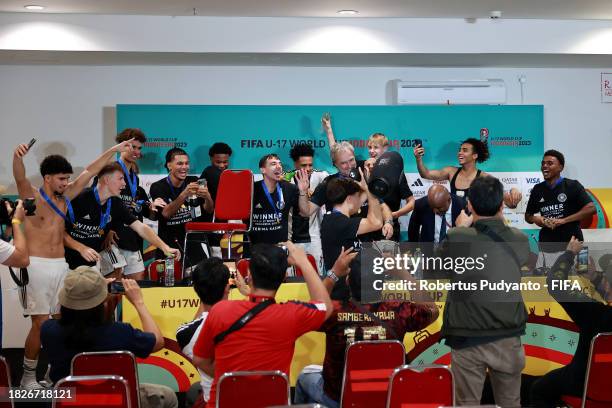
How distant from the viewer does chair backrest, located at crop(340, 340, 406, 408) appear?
342 cm

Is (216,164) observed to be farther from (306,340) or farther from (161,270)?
(306,340)

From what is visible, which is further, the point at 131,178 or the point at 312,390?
the point at 131,178

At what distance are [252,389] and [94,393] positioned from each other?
655 millimetres

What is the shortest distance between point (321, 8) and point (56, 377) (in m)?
4.26

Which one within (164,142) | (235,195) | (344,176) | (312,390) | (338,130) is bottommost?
(312,390)

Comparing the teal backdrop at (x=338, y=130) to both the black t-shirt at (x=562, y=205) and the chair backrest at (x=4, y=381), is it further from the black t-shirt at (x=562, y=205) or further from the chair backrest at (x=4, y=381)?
the chair backrest at (x=4, y=381)

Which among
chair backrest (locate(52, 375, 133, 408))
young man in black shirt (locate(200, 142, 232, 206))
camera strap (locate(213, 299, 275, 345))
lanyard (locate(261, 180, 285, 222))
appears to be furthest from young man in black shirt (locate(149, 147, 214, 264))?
camera strap (locate(213, 299, 275, 345))

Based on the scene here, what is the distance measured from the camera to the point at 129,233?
6.01 m

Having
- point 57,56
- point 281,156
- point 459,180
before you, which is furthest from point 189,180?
point 459,180

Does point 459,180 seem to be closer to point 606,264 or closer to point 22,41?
point 606,264

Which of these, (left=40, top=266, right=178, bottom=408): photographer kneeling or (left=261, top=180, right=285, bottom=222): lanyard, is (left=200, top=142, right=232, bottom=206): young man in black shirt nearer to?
(left=261, top=180, right=285, bottom=222): lanyard

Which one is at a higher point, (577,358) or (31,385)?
(577,358)

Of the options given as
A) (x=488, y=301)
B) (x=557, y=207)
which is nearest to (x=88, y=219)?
(x=488, y=301)

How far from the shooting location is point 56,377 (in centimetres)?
336
